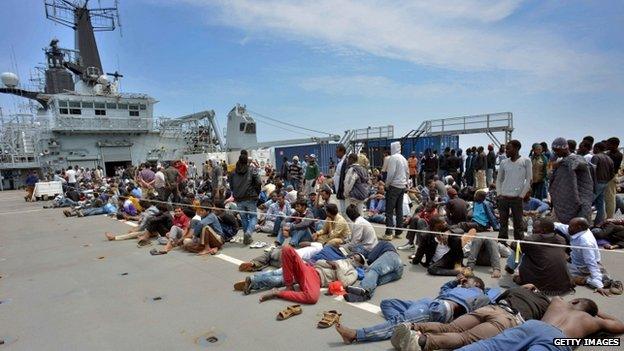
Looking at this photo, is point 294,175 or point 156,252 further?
point 294,175

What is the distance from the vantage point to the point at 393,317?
3383mm

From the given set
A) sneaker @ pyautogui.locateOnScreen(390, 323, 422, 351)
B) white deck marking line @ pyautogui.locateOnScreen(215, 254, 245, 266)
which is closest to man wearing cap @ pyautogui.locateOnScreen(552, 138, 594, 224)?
sneaker @ pyautogui.locateOnScreen(390, 323, 422, 351)

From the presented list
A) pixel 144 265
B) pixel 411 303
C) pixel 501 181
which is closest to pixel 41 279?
pixel 144 265

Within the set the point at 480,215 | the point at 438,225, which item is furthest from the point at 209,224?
the point at 480,215

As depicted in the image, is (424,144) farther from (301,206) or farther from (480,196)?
(301,206)

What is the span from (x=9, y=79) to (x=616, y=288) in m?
43.2

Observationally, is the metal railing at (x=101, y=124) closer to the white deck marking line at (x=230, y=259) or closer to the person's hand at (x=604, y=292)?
the white deck marking line at (x=230, y=259)

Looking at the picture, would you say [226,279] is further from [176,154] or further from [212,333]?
[176,154]

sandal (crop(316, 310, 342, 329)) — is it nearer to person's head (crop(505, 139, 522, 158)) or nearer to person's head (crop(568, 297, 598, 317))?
person's head (crop(568, 297, 598, 317))

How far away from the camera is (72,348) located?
3.37 meters

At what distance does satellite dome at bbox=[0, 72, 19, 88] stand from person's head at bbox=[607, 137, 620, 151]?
4274 cm

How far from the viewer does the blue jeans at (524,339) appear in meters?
Answer: 2.55

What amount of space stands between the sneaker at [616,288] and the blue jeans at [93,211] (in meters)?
14.2

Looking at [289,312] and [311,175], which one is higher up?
[311,175]
